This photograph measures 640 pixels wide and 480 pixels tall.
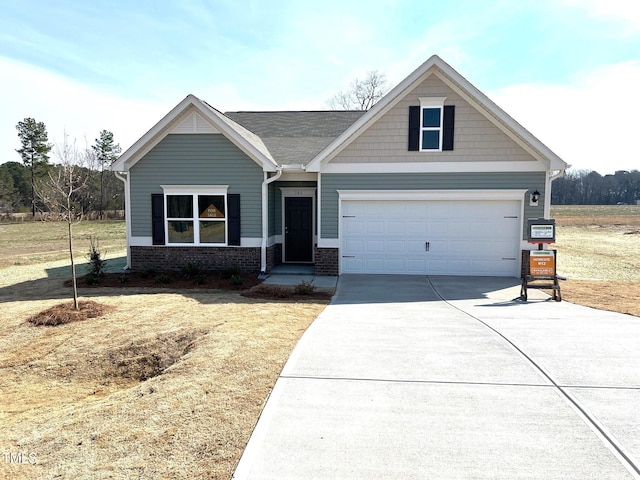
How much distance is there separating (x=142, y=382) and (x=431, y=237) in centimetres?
904

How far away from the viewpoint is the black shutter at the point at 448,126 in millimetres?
11680

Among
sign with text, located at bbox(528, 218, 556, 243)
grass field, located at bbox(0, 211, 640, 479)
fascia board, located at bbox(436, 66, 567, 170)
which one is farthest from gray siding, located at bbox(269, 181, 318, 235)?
sign with text, located at bbox(528, 218, 556, 243)

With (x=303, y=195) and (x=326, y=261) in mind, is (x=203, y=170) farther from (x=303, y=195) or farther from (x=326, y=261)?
(x=326, y=261)

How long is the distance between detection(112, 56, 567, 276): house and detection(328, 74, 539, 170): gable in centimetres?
3

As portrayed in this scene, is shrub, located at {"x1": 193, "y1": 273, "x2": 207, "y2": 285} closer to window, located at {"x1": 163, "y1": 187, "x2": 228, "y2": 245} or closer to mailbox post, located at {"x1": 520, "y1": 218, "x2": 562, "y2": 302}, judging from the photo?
window, located at {"x1": 163, "y1": 187, "x2": 228, "y2": 245}

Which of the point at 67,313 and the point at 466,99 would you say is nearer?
the point at 67,313

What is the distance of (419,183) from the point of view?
11961mm

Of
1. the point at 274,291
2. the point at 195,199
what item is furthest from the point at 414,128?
the point at 195,199

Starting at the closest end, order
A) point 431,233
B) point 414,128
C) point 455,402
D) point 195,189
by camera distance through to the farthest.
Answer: point 455,402, point 414,128, point 431,233, point 195,189

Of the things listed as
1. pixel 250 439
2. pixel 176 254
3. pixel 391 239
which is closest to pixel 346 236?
pixel 391 239

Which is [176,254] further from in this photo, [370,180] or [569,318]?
[569,318]

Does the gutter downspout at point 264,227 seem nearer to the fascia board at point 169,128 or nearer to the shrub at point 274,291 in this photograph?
the fascia board at point 169,128

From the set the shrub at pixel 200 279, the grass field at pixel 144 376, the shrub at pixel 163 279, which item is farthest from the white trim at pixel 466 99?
the shrub at pixel 163 279

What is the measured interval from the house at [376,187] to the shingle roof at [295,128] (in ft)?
4.89
